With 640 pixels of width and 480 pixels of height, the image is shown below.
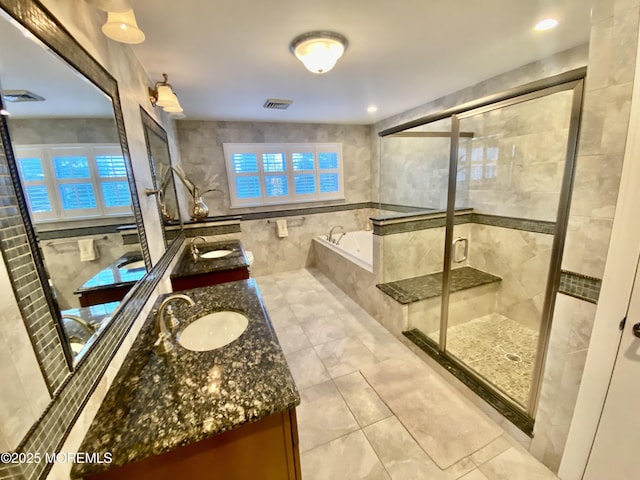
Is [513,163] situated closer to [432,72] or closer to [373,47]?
[432,72]

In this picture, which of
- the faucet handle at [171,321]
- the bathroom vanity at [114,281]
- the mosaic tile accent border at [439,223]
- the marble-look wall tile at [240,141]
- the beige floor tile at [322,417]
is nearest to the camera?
the bathroom vanity at [114,281]

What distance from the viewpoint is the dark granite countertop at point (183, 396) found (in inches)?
28.5

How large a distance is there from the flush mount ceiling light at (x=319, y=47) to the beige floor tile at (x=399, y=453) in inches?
95.4

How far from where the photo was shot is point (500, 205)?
272 centimetres

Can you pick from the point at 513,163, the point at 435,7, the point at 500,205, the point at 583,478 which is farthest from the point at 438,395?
the point at 435,7

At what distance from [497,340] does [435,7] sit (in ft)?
8.66

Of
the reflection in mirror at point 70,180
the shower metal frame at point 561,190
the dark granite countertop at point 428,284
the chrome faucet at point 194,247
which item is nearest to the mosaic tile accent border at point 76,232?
the reflection in mirror at point 70,180

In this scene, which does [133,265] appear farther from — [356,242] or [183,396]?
[356,242]

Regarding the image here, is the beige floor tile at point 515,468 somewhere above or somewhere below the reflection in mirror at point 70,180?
below

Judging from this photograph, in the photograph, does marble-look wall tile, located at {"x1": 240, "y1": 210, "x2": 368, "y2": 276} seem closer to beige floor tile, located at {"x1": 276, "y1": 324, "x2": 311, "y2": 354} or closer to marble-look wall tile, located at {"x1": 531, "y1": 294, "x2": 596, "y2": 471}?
beige floor tile, located at {"x1": 276, "y1": 324, "x2": 311, "y2": 354}

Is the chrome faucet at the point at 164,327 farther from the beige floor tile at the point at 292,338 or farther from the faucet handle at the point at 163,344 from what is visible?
the beige floor tile at the point at 292,338

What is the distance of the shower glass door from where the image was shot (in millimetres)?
2166

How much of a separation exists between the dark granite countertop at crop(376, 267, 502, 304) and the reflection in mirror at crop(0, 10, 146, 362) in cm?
213

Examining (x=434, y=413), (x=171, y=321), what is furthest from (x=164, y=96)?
(x=434, y=413)
